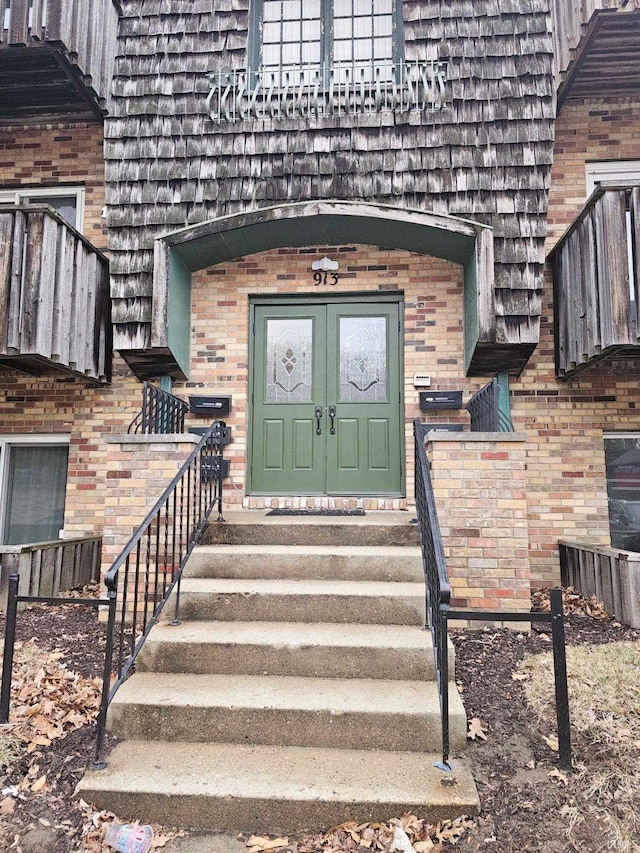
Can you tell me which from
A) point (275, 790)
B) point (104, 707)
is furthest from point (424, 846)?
point (104, 707)

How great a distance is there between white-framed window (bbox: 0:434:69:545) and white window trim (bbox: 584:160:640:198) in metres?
6.35

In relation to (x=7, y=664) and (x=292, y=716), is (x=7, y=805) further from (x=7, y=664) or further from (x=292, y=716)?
(x=292, y=716)

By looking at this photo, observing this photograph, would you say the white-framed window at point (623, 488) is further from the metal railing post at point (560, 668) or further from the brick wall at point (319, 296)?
the metal railing post at point (560, 668)

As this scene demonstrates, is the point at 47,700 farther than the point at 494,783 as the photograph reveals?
Yes

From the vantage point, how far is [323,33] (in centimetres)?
638

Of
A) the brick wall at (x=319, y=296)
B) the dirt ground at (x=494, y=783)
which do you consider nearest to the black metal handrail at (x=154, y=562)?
the dirt ground at (x=494, y=783)

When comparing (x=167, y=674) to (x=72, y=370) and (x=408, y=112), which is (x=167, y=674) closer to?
(x=72, y=370)

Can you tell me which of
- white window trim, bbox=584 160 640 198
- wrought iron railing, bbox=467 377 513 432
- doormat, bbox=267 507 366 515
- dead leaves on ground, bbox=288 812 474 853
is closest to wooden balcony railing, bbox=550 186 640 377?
wrought iron railing, bbox=467 377 513 432

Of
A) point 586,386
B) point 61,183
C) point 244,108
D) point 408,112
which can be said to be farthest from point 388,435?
point 61,183

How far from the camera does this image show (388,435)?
243 inches

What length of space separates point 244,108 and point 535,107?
9.14 feet

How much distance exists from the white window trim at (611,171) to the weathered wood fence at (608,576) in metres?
3.83

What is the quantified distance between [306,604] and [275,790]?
1.33 meters

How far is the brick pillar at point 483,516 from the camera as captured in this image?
4559 millimetres
